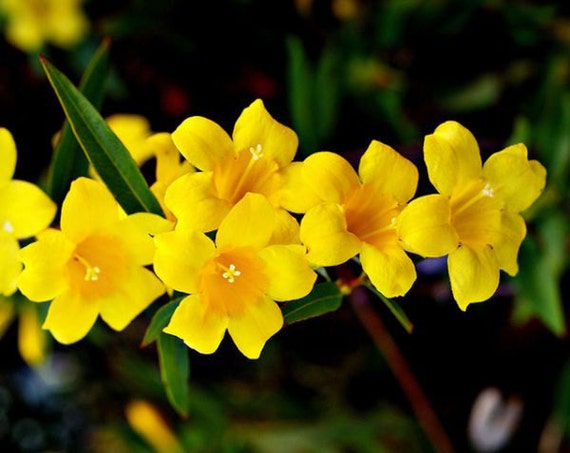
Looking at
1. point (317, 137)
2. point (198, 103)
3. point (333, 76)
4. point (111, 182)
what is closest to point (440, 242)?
point (111, 182)

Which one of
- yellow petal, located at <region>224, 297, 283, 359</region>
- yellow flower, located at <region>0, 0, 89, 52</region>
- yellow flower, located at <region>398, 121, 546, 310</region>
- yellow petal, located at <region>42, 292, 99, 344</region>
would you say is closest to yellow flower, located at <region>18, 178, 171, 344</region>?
yellow petal, located at <region>42, 292, 99, 344</region>

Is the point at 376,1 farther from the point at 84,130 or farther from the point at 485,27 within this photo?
the point at 84,130

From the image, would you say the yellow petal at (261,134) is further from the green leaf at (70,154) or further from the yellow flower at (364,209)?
the green leaf at (70,154)

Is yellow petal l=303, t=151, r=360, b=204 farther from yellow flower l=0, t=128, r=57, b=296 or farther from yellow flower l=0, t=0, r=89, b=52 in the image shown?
yellow flower l=0, t=0, r=89, b=52

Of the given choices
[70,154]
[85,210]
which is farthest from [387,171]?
[70,154]

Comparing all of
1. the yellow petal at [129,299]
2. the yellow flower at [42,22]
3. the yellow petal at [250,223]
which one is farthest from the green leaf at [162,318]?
the yellow flower at [42,22]

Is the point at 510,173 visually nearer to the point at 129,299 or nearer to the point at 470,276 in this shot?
the point at 470,276
